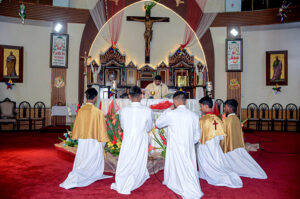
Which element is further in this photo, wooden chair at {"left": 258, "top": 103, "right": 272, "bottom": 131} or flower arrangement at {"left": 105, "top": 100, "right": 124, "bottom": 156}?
wooden chair at {"left": 258, "top": 103, "right": 272, "bottom": 131}

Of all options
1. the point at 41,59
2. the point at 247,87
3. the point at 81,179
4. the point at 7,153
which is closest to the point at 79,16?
the point at 41,59

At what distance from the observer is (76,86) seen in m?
10.6

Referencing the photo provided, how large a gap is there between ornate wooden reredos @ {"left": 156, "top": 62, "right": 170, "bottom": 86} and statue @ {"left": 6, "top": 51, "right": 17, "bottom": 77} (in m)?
5.95

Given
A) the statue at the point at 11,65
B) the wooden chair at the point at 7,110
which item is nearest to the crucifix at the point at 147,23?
the statue at the point at 11,65

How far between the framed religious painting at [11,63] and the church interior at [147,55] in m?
0.04

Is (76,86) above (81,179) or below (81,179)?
above

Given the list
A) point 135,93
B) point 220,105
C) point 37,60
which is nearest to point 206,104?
point 135,93

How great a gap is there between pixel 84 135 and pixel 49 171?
1166 millimetres

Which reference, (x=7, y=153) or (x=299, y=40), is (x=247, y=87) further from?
(x=7, y=153)

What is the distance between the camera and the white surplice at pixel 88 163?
3523 mm

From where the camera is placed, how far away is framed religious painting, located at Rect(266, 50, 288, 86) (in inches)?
414

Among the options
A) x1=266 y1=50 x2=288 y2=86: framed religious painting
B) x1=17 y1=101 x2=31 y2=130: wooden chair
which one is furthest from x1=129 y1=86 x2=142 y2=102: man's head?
x1=266 y1=50 x2=288 y2=86: framed religious painting

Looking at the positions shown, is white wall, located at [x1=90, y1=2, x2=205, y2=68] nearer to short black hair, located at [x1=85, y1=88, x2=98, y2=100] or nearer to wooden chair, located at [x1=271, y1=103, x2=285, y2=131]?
wooden chair, located at [x1=271, y1=103, x2=285, y2=131]

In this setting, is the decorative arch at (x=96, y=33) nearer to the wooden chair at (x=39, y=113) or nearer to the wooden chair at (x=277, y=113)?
the wooden chair at (x=39, y=113)
